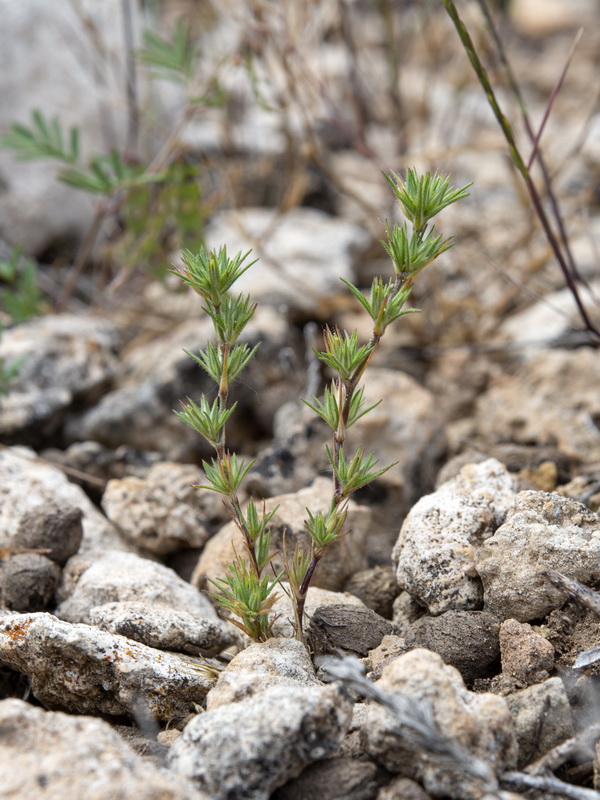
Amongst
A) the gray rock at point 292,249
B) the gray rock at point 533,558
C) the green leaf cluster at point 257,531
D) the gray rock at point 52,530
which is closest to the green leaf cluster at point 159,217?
the gray rock at point 292,249

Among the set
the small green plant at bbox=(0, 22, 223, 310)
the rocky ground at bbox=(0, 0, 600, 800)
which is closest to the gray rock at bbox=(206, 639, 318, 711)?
the rocky ground at bbox=(0, 0, 600, 800)

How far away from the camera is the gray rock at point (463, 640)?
1.70m

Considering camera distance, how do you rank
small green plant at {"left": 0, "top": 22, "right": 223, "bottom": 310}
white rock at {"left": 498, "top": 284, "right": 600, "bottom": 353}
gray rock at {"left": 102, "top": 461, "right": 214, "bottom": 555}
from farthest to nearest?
1. white rock at {"left": 498, "top": 284, "right": 600, "bottom": 353}
2. small green plant at {"left": 0, "top": 22, "right": 223, "bottom": 310}
3. gray rock at {"left": 102, "top": 461, "right": 214, "bottom": 555}

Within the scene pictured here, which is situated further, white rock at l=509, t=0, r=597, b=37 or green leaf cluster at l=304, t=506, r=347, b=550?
white rock at l=509, t=0, r=597, b=37

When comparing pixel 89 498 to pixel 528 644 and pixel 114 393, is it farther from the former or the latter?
pixel 528 644

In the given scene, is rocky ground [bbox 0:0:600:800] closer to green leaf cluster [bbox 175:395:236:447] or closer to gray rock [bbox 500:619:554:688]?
gray rock [bbox 500:619:554:688]

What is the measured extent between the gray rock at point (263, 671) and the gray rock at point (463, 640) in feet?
0.76

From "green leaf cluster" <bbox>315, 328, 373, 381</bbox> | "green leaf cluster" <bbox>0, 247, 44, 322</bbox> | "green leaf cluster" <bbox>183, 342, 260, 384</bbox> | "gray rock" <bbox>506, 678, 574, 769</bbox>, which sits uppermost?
"green leaf cluster" <bbox>0, 247, 44, 322</bbox>

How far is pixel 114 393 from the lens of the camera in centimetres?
312

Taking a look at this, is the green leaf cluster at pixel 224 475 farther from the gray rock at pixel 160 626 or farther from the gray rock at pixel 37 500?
the gray rock at pixel 37 500

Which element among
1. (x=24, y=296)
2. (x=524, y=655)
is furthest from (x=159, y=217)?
(x=524, y=655)

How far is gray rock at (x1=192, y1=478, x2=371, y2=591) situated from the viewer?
85.0 inches

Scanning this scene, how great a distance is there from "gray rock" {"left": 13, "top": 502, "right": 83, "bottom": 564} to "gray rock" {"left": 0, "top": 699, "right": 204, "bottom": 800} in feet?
2.58

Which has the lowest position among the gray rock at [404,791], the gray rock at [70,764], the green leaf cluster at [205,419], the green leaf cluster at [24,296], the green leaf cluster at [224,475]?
the gray rock at [70,764]
